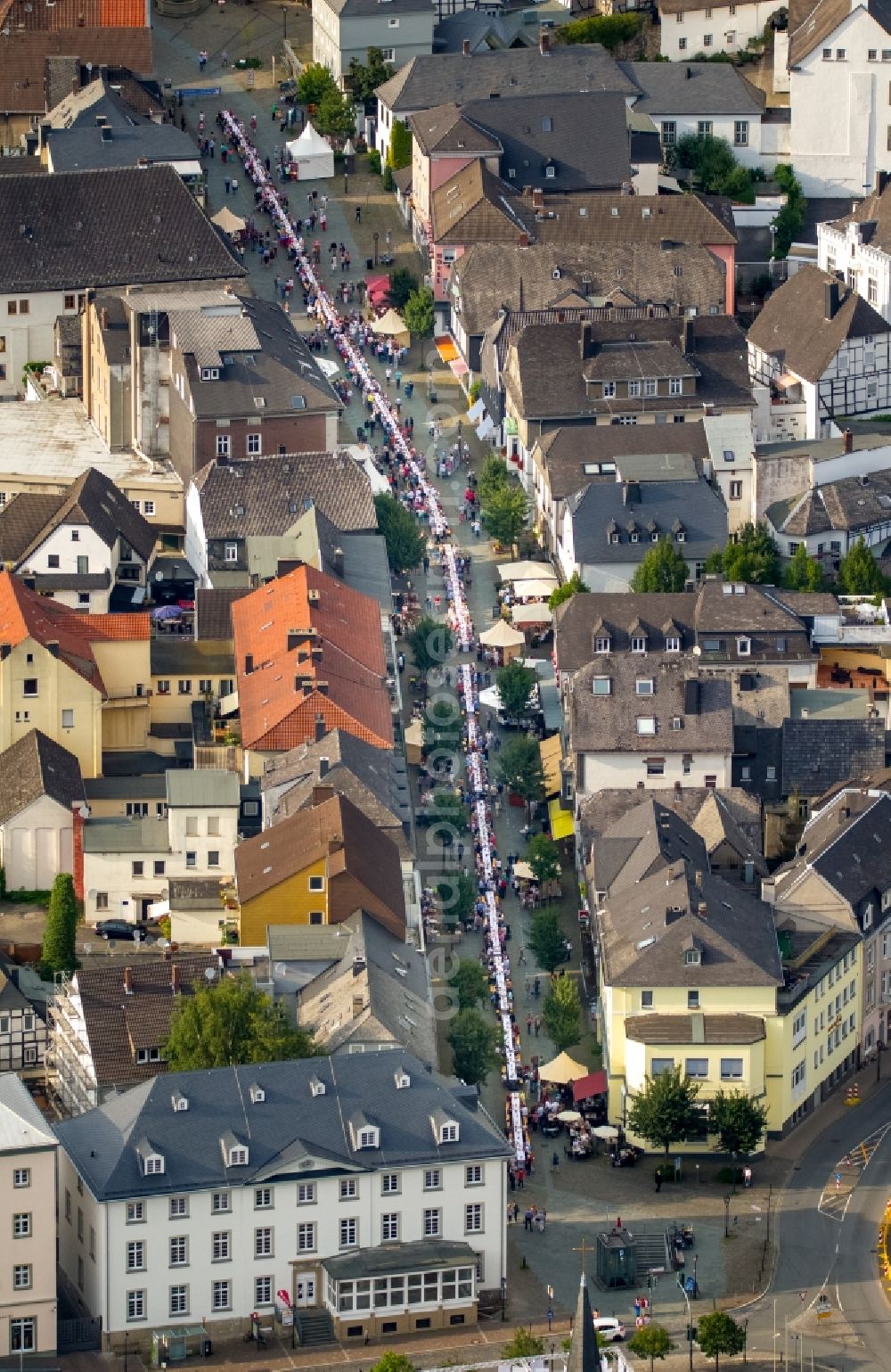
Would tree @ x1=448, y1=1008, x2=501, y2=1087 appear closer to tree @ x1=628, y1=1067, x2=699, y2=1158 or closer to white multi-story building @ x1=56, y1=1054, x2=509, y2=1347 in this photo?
tree @ x1=628, y1=1067, x2=699, y2=1158

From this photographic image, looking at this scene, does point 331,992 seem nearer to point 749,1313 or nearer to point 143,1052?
point 143,1052

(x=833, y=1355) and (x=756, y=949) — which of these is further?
(x=756, y=949)

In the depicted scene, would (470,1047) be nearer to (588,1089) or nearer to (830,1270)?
(588,1089)

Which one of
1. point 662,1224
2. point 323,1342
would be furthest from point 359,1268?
point 662,1224

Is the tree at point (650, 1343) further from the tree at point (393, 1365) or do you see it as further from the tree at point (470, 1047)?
the tree at point (470, 1047)

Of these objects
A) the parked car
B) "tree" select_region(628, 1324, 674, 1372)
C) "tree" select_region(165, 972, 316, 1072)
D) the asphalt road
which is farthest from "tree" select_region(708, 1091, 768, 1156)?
"tree" select_region(165, 972, 316, 1072)
